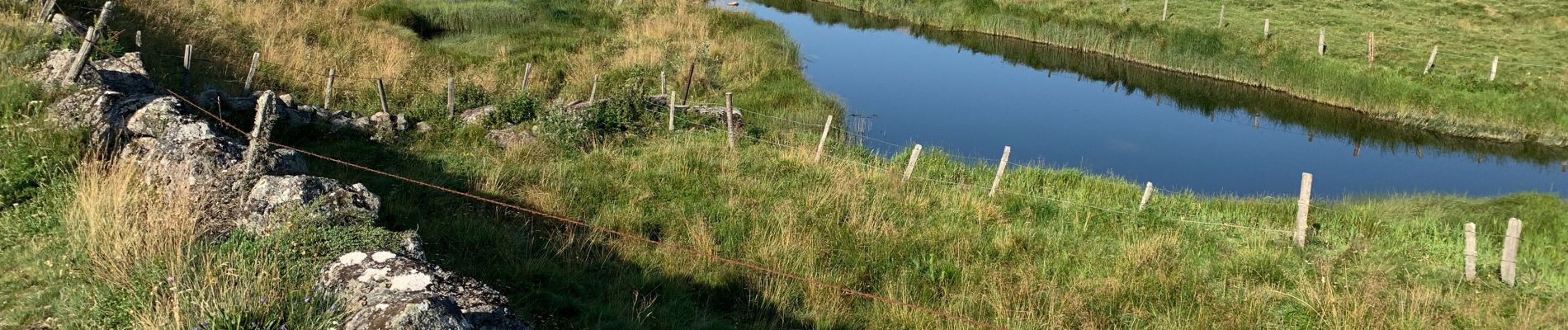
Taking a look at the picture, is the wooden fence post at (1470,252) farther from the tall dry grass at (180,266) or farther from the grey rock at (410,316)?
the tall dry grass at (180,266)

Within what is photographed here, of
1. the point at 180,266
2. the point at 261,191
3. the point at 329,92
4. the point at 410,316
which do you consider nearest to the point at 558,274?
the point at 261,191

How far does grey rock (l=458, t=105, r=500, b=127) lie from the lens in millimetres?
14641

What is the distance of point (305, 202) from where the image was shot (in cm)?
705

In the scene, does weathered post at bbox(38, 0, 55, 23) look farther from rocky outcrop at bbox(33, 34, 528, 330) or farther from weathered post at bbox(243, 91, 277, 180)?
weathered post at bbox(243, 91, 277, 180)

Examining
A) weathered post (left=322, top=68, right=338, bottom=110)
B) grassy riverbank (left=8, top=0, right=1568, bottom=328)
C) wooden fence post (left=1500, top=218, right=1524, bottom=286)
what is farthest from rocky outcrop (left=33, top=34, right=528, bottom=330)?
wooden fence post (left=1500, top=218, right=1524, bottom=286)

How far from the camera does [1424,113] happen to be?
69.7ft

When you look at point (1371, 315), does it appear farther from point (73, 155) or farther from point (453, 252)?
point (73, 155)

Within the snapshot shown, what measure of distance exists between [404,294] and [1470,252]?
32.1 ft

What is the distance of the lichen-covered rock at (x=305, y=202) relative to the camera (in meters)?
6.87

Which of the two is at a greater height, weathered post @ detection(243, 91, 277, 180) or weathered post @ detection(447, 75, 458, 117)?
weathered post @ detection(243, 91, 277, 180)

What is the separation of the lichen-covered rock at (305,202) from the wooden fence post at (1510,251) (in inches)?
397

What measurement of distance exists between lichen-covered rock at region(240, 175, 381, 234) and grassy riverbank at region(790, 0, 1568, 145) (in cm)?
2121

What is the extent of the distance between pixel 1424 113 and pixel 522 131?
18232mm

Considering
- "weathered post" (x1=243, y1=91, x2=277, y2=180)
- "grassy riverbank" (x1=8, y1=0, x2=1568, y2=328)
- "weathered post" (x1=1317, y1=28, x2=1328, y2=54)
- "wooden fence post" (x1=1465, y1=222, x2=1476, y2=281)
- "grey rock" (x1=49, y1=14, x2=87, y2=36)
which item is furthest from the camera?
"weathered post" (x1=1317, y1=28, x2=1328, y2=54)
